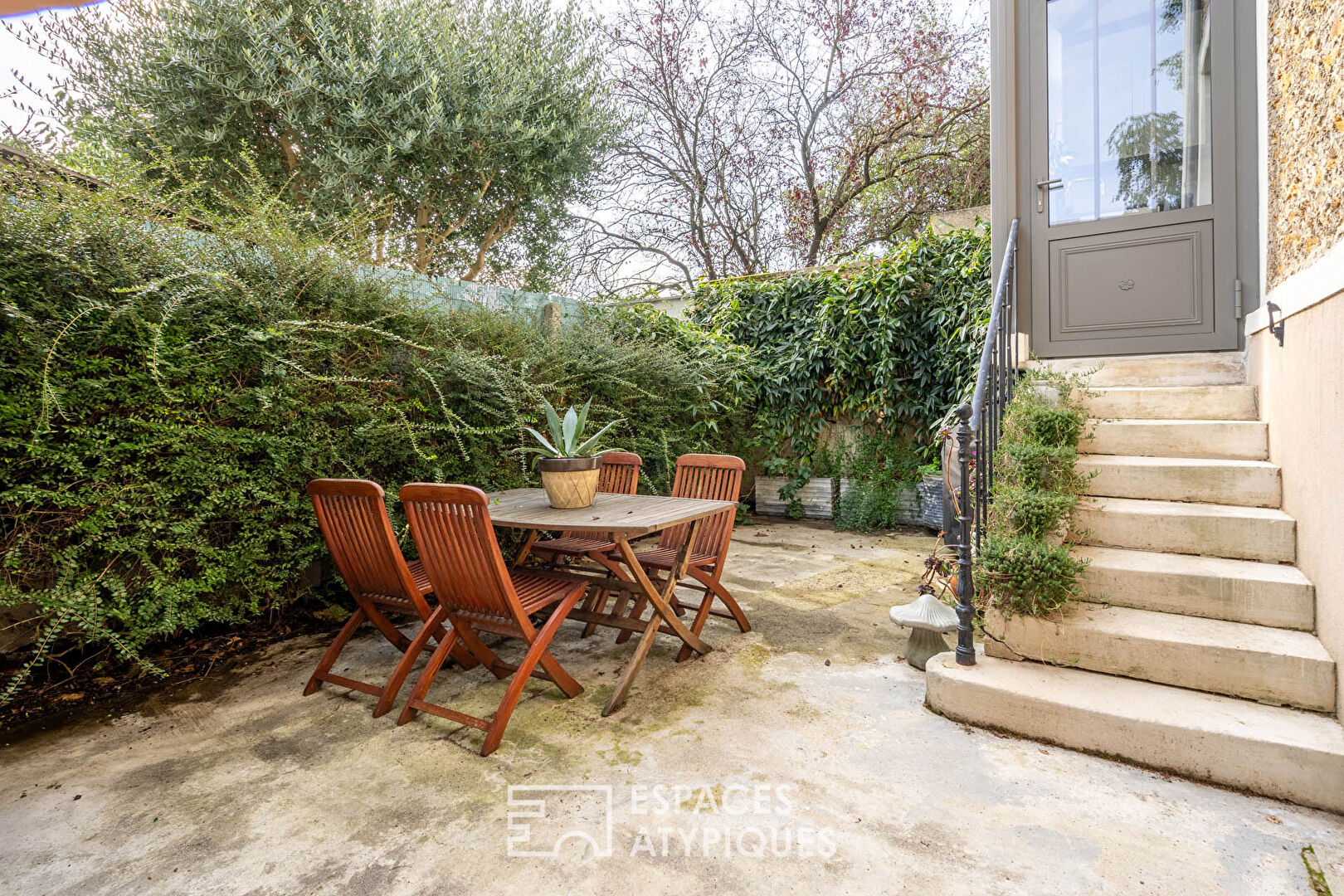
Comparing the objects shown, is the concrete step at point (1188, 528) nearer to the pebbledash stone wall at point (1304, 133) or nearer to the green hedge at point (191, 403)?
the pebbledash stone wall at point (1304, 133)

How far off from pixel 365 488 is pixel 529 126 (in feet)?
18.2

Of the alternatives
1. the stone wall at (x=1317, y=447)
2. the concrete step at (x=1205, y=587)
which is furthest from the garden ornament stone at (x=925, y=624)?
the stone wall at (x=1317, y=447)

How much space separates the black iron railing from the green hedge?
2.65m

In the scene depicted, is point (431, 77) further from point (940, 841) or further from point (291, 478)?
point (940, 841)

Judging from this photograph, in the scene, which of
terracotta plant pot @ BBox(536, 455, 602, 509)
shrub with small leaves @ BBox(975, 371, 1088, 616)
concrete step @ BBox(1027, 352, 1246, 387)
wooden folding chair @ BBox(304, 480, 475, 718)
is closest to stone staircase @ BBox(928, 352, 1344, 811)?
shrub with small leaves @ BBox(975, 371, 1088, 616)

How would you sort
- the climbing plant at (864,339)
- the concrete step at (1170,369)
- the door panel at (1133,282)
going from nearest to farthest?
the concrete step at (1170,369) → the door panel at (1133,282) → the climbing plant at (864,339)

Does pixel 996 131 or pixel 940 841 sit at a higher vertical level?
pixel 996 131

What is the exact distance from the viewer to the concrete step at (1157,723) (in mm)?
1789

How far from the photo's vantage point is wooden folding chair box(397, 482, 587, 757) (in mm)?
2176

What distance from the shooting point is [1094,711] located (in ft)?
6.75

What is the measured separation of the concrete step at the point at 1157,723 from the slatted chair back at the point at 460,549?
5.59 ft

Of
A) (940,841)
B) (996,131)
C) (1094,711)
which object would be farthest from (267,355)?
(996,131)

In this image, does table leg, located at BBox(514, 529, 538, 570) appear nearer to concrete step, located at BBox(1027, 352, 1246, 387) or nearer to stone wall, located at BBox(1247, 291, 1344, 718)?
stone wall, located at BBox(1247, 291, 1344, 718)

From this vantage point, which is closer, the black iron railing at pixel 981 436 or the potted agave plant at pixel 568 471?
the black iron railing at pixel 981 436
